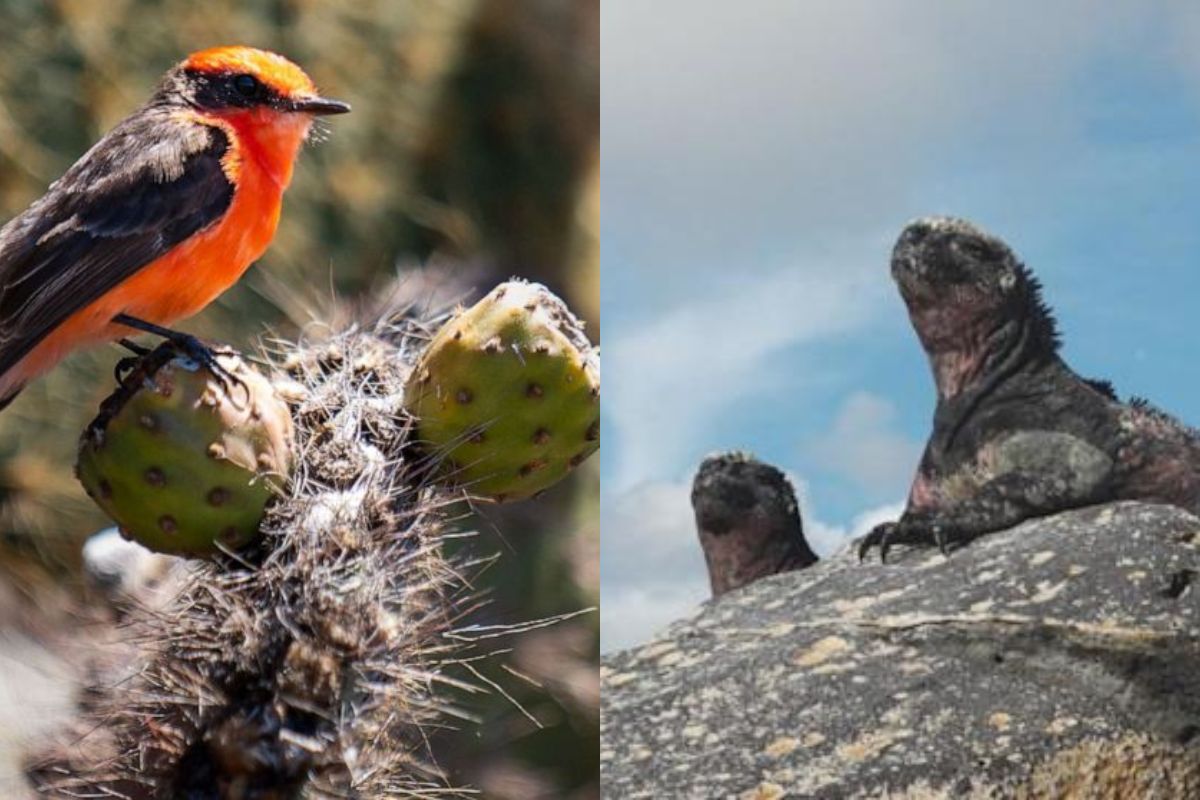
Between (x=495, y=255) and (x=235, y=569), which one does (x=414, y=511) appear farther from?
(x=495, y=255)

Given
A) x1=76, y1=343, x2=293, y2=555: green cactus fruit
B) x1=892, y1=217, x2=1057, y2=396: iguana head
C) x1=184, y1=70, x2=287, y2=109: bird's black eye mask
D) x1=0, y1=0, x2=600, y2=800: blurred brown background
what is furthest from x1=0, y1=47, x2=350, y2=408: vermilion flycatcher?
x1=892, y1=217, x2=1057, y2=396: iguana head

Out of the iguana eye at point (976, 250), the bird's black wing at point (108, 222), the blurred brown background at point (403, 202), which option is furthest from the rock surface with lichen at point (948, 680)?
the bird's black wing at point (108, 222)

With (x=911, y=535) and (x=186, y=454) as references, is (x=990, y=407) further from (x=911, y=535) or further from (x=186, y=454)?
(x=186, y=454)

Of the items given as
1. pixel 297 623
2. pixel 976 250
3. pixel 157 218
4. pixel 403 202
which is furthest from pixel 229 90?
pixel 976 250

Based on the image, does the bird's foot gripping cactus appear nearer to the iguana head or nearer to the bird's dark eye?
the bird's dark eye

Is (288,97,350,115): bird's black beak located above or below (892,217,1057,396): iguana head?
below

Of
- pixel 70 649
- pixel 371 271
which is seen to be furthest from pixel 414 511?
pixel 371 271

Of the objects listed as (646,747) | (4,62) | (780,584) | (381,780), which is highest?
(4,62)
